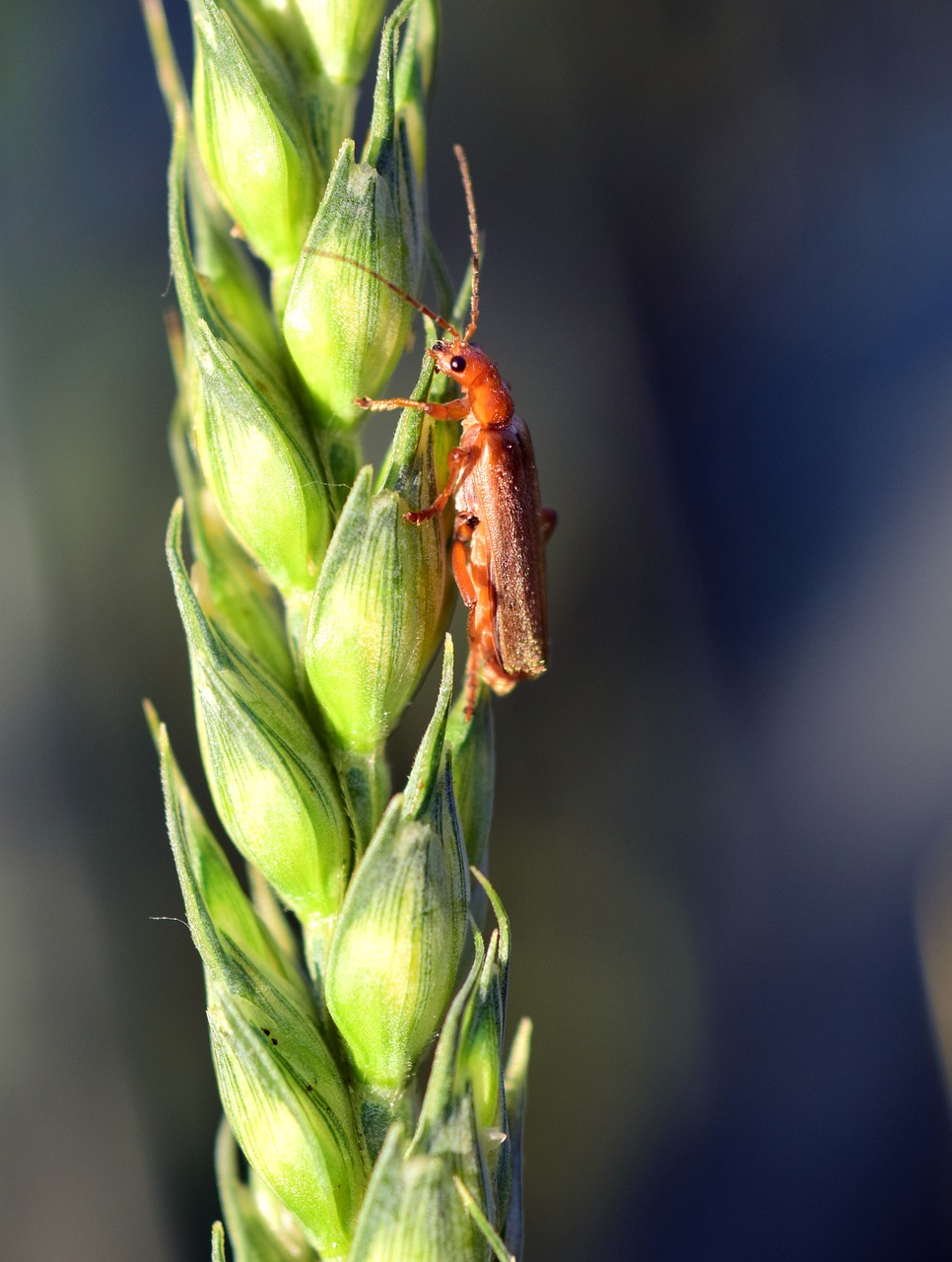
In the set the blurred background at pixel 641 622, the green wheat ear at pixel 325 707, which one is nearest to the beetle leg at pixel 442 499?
the green wheat ear at pixel 325 707

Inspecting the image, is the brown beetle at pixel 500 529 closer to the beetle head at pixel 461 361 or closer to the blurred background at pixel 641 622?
the beetle head at pixel 461 361

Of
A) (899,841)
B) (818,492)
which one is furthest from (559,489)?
(899,841)

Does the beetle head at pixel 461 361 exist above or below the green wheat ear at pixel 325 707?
above

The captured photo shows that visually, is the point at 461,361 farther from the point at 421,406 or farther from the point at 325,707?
the point at 325,707

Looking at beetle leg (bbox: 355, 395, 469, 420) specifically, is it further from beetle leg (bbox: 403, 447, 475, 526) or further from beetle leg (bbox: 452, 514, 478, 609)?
beetle leg (bbox: 452, 514, 478, 609)

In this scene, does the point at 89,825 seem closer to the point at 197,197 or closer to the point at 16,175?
the point at 16,175

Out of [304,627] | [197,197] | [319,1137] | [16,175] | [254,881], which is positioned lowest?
[319,1137]

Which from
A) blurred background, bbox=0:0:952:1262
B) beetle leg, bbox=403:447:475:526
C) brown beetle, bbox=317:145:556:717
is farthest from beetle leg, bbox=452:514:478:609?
blurred background, bbox=0:0:952:1262
